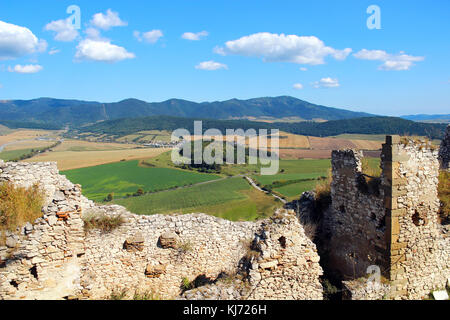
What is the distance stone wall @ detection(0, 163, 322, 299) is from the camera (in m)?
6.50

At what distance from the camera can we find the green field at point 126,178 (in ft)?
164

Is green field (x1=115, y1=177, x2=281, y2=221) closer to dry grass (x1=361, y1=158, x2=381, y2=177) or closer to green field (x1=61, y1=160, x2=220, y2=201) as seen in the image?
green field (x1=61, y1=160, x2=220, y2=201)

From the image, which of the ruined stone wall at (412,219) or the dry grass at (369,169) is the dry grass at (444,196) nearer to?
the ruined stone wall at (412,219)

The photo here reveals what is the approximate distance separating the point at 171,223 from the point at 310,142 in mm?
84911

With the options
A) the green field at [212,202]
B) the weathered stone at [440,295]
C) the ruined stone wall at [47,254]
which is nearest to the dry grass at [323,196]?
the weathered stone at [440,295]

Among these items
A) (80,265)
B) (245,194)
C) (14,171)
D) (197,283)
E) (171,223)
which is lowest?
(245,194)

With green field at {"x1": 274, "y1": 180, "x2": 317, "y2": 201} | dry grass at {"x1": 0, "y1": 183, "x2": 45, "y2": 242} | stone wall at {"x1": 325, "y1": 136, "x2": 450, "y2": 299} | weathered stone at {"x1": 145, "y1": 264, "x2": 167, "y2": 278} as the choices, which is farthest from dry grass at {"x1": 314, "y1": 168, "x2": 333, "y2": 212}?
green field at {"x1": 274, "y1": 180, "x2": 317, "y2": 201}

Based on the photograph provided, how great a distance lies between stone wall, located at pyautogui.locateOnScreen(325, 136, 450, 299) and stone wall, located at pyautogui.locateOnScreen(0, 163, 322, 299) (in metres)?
2.15

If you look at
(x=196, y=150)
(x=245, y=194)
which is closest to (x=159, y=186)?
(x=245, y=194)

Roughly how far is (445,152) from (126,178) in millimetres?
54813

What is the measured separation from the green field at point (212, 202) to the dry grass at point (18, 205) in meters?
26.9
